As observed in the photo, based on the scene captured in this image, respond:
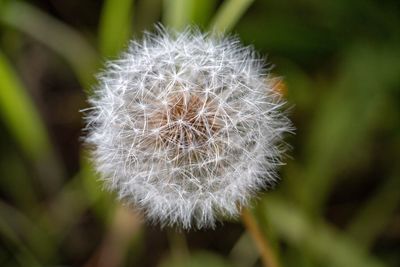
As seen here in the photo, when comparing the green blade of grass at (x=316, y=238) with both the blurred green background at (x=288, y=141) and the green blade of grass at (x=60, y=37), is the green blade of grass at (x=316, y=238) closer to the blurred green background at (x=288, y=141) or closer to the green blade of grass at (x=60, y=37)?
the blurred green background at (x=288, y=141)

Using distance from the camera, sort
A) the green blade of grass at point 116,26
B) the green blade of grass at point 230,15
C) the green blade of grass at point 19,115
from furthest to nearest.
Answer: the green blade of grass at point 19,115 → the green blade of grass at point 116,26 → the green blade of grass at point 230,15

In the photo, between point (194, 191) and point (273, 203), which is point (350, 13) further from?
point (194, 191)

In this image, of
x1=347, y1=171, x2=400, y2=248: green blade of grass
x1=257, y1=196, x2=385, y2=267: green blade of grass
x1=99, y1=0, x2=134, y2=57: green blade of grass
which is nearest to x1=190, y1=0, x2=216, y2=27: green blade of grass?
x1=99, y1=0, x2=134, y2=57: green blade of grass

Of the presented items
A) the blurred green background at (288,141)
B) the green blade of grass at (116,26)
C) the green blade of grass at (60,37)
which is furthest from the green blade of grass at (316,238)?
the green blade of grass at (60,37)

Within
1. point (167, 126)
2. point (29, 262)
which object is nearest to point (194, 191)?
point (167, 126)

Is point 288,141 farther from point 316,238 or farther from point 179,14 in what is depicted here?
point 179,14

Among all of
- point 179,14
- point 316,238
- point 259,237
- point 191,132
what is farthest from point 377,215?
point 191,132

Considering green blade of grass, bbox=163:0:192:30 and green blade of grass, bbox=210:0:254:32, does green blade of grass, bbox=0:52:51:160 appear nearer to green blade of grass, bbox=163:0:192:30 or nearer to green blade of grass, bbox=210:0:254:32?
green blade of grass, bbox=163:0:192:30
